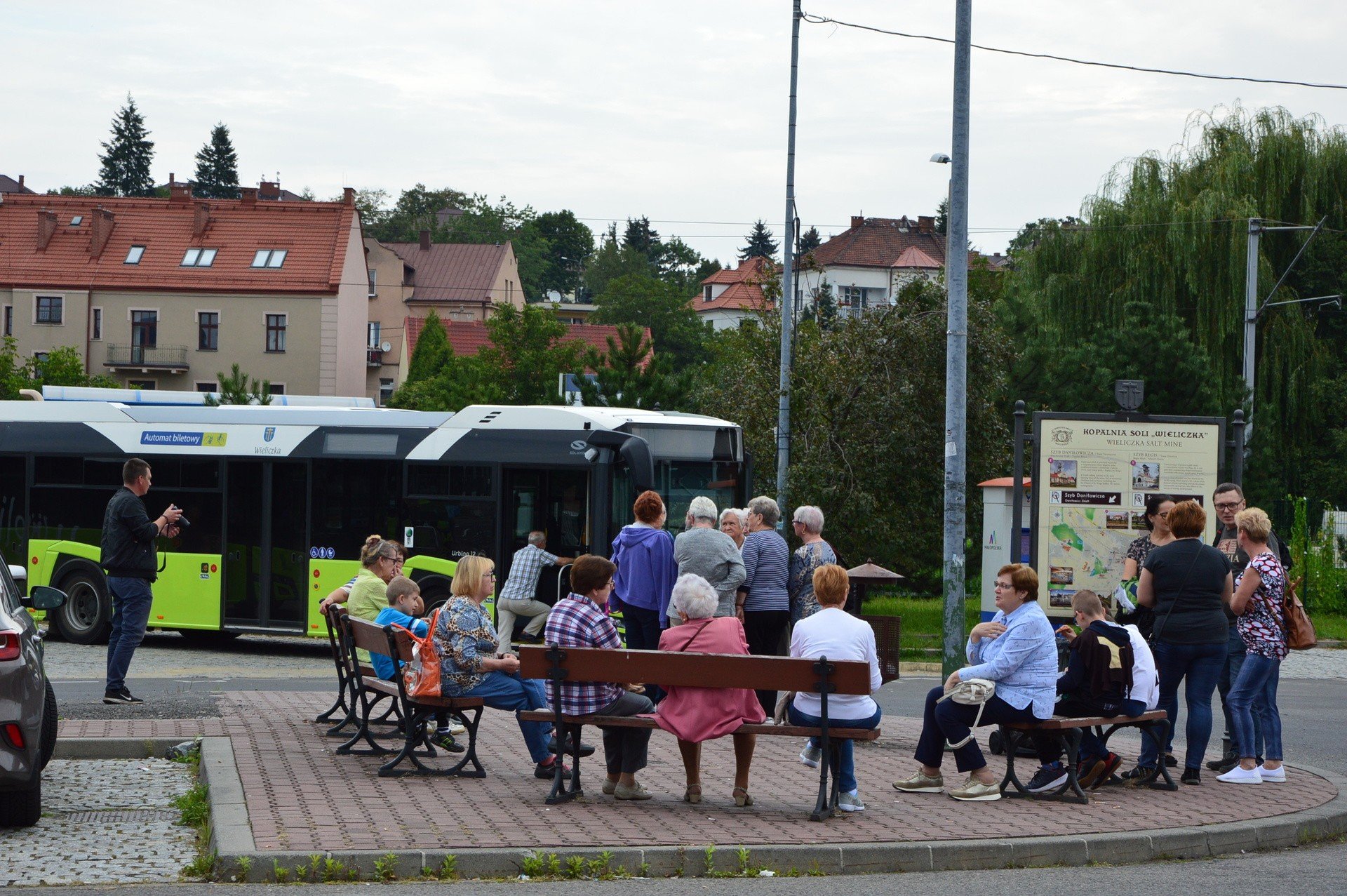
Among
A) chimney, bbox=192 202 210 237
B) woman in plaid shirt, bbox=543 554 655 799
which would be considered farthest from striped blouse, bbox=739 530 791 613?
chimney, bbox=192 202 210 237

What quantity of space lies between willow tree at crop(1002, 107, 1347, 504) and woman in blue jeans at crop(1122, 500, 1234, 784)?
2178 cm

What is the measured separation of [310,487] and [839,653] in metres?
11.8

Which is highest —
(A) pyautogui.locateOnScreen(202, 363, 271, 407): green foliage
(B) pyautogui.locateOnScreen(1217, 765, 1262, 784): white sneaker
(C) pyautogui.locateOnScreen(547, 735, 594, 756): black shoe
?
(A) pyautogui.locateOnScreen(202, 363, 271, 407): green foliage

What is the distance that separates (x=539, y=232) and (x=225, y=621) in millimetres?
122775

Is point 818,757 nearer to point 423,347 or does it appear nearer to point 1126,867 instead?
point 1126,867

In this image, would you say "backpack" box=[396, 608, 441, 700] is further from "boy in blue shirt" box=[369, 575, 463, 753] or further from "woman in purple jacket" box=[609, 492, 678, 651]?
"woman in purple jacket" box=[609, 492, 678, 651]

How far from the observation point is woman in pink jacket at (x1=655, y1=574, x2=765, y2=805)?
831cm

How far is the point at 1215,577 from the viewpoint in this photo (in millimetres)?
9477

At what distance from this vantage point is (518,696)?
926 cm

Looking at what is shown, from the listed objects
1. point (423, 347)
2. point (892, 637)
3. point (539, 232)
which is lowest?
point (892, 637)

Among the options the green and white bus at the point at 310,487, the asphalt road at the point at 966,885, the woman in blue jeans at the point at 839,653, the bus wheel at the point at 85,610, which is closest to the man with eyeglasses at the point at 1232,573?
the asphalt road at the point at 966,885

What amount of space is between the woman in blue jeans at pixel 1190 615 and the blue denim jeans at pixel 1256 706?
0.22m

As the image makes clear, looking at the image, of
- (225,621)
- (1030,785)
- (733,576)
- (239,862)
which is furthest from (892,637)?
(225,621)

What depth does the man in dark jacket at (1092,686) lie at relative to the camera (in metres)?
9.09
